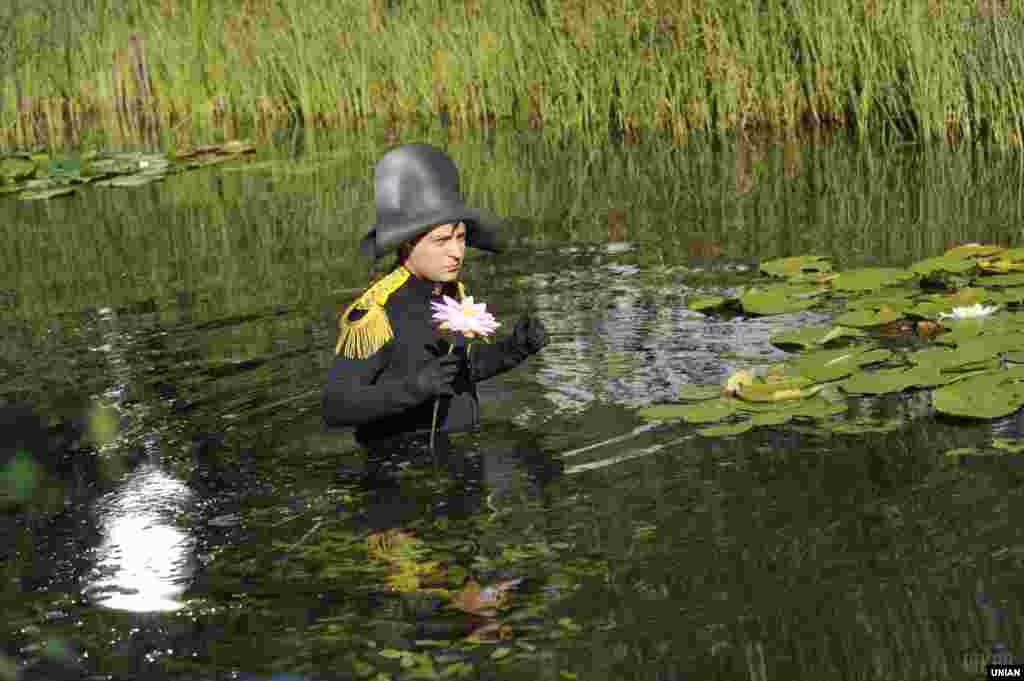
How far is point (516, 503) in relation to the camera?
4.66 metres

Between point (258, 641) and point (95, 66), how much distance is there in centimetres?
1226

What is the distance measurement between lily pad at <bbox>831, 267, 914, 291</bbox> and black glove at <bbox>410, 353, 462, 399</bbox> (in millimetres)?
2521

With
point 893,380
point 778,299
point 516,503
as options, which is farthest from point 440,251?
point 778,299

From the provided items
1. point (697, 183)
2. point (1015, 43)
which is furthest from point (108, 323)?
point (1015, 43)

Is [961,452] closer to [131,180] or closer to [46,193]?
[131,180]

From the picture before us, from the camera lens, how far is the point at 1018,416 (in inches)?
199

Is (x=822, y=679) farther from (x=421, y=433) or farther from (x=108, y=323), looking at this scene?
(x=108, y=323)

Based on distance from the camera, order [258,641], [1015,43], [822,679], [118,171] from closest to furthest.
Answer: [822,679]
[258,641]
[1015,43]
[118,171]

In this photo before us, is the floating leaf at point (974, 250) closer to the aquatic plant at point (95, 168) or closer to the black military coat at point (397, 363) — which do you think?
the black military coat at point (397, 363)

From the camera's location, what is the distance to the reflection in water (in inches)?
167

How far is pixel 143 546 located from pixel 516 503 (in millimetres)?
1062

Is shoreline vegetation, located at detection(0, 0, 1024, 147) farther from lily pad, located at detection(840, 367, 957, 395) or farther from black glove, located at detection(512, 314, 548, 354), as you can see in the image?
black glove, located at detection(512, 314, 548, 354)

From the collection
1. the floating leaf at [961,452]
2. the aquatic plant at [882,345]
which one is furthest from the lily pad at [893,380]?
the floating leaf at [961,452]

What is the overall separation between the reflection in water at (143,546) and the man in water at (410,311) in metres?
0.59
